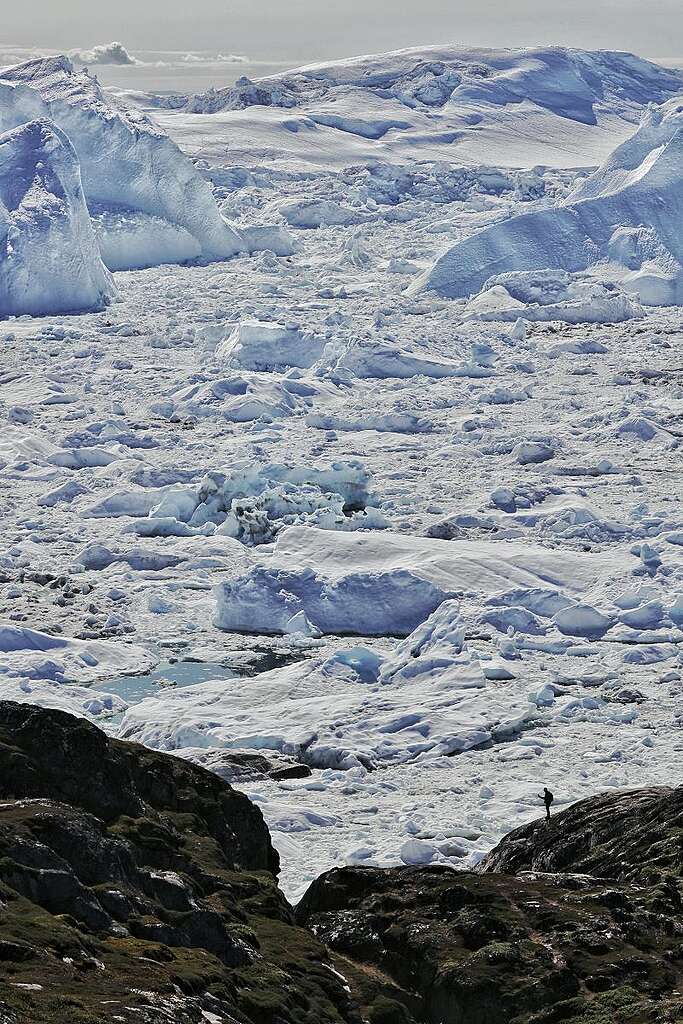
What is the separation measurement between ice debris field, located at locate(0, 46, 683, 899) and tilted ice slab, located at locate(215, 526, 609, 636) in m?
0.05

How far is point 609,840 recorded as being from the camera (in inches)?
451

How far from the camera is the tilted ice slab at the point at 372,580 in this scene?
62.3 feet

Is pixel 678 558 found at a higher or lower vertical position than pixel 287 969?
lower

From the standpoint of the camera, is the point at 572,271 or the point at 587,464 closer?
the point at 587,464

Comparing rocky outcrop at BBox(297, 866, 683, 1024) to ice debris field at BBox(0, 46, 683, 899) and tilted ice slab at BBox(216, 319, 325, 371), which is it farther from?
tilted ice slab at BBox(216, 319, 325, 371)

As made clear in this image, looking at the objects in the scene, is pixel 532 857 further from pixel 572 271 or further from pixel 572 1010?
pixel 572 271

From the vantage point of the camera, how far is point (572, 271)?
138 feet

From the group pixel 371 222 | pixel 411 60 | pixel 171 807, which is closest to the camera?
pixel 171 807

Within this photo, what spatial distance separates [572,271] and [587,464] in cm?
1711

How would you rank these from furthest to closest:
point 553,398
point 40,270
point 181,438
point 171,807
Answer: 1. point 40,270
2. point 553,398
3. point 181,438
4. point 171,807

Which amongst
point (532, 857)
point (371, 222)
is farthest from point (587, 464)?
point (371, 222)

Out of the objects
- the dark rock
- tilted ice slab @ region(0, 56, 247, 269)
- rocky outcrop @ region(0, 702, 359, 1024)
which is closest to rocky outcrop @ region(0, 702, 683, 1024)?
rocky outcrop @ region(0, 702, 359, 1024)

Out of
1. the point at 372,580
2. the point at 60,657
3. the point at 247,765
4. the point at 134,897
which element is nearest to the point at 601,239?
the point at 372,580

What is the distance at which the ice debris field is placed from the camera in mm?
15359
